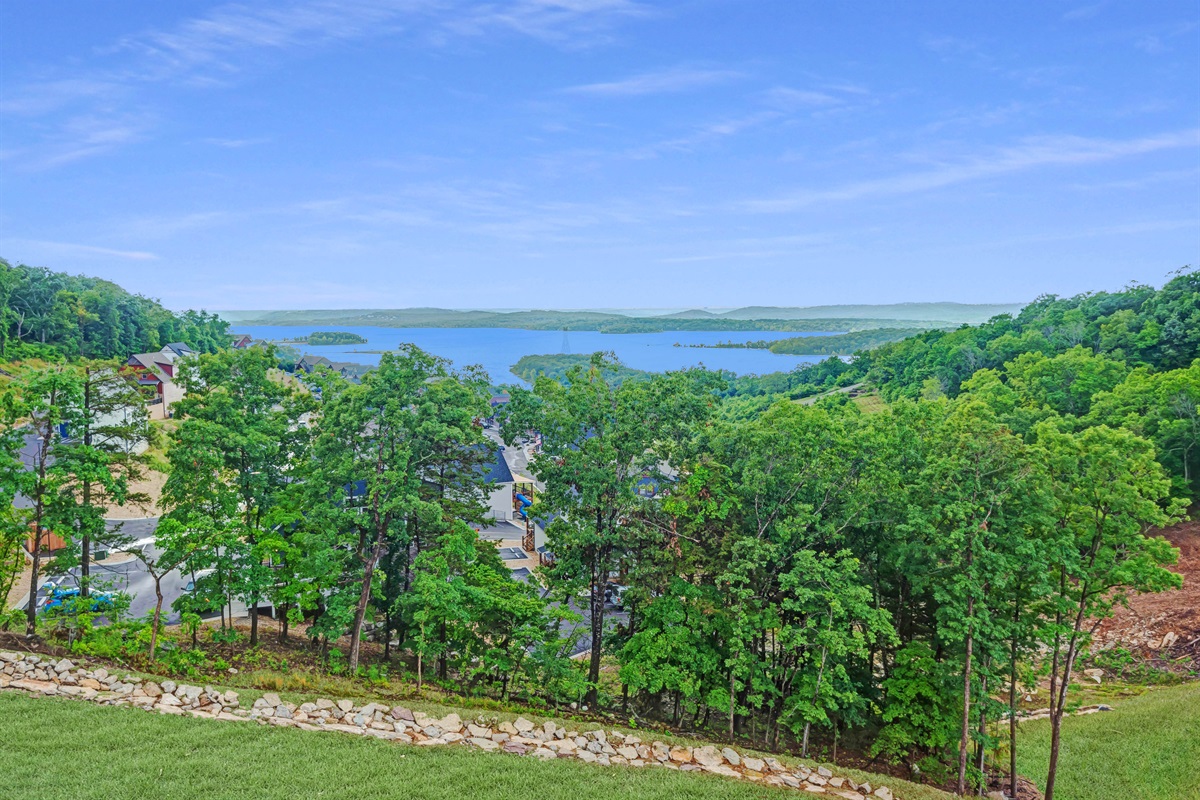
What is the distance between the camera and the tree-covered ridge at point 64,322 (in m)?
59.2

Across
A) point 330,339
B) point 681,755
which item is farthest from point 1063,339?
point 330,339

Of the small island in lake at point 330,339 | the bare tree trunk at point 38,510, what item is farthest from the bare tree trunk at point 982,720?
the small island in lake at point 330,339

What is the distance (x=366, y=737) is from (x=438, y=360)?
285 inches

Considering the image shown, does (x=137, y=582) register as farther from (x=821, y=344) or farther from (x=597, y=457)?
(x=821, y=344)

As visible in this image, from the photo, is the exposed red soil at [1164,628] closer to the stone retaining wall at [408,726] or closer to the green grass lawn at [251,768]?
the stone retaining wall at [408,726]

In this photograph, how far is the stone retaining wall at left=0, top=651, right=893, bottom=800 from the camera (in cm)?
1063

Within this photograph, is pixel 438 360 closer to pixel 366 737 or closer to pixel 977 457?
pixel 366 737

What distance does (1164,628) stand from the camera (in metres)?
24.3

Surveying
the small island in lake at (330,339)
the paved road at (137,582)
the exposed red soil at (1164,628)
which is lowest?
the exposed red soil at (1164,628)

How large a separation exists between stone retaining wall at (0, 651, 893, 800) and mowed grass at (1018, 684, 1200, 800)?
266 inches

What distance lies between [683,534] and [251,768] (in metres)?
8.68

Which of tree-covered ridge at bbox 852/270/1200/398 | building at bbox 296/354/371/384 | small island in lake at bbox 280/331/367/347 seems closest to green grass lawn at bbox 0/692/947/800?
building at bbox 296/354/371/384

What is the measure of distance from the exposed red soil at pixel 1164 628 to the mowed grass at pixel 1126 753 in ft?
16.2

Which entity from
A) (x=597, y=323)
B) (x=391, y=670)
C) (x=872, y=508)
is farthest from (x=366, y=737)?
(x=597, y=323)
